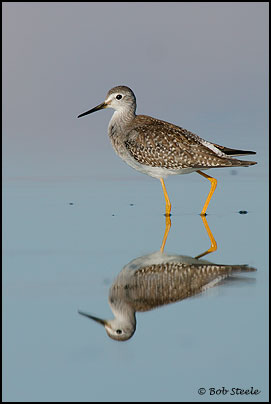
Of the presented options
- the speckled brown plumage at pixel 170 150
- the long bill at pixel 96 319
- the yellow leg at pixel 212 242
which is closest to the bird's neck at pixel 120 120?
the speckled brown plumage at pixel 170 150

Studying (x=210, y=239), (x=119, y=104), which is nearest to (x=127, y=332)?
(x=210, y=239)

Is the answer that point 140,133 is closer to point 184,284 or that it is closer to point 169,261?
point 169,261

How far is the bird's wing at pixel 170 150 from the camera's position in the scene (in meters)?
12.0

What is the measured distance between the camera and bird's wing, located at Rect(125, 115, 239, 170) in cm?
1196

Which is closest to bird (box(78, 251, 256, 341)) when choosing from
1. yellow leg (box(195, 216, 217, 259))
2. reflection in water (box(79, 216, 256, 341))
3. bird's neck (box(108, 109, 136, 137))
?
reflection in water (box(79, 216, 256, 341))

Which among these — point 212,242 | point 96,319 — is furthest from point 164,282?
point 212,242

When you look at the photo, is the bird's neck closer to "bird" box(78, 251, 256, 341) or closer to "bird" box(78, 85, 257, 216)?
"bird" box(78, 85, 257, 216)

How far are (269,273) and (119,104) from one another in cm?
597

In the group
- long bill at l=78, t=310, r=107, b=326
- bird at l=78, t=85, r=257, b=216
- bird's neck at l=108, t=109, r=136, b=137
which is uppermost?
bird's neck at l=108, t=109, r=136, b=137

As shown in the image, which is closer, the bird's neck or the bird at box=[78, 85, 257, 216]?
the bird at box=[78, 85, 257, 216]

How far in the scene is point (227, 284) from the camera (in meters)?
7.77

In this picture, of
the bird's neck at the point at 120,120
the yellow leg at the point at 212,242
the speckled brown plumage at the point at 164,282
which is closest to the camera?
the speckled brown plumage at the point at 164,282

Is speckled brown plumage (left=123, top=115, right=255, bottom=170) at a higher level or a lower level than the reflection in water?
higher

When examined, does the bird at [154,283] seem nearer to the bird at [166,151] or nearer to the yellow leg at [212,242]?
the yellow leg at [212,242]
